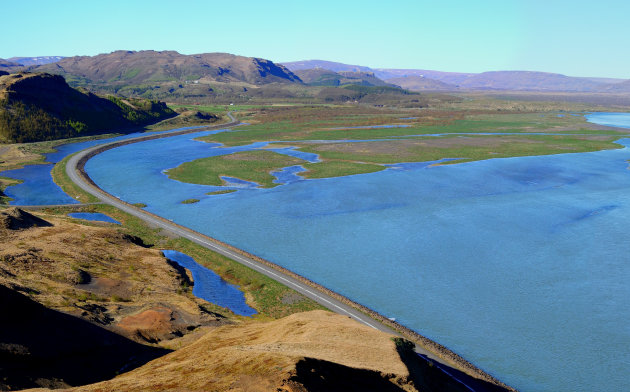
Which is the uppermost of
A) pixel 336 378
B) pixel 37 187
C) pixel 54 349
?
pixel 37 187

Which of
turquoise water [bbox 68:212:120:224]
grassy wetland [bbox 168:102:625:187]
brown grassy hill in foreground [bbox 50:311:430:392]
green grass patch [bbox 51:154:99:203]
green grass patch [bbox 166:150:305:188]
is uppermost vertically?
grassy wetland [bbox 168:102:625:187]

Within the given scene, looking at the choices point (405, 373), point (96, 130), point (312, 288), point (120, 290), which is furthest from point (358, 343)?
point (96, 130)

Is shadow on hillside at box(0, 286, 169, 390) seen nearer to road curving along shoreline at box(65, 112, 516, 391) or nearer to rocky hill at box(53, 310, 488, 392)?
rocky hill at box(53, 310, 488, 392)

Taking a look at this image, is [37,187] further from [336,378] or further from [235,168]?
[336,378]

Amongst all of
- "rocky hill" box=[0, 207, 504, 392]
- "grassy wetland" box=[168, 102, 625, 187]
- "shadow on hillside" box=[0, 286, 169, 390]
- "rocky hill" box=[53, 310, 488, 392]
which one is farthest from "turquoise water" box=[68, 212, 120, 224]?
"rocky hill" box=[53, 310, 488, 392]

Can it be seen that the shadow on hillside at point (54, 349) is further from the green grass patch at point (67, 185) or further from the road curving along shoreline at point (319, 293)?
the green grass patch at point (67, 185)

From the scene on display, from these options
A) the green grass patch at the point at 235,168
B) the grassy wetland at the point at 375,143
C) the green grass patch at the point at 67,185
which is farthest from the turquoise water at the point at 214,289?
the grassy wetland at the point at 375,143

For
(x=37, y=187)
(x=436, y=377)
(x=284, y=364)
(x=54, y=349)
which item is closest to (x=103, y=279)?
(x=54, y=349)
